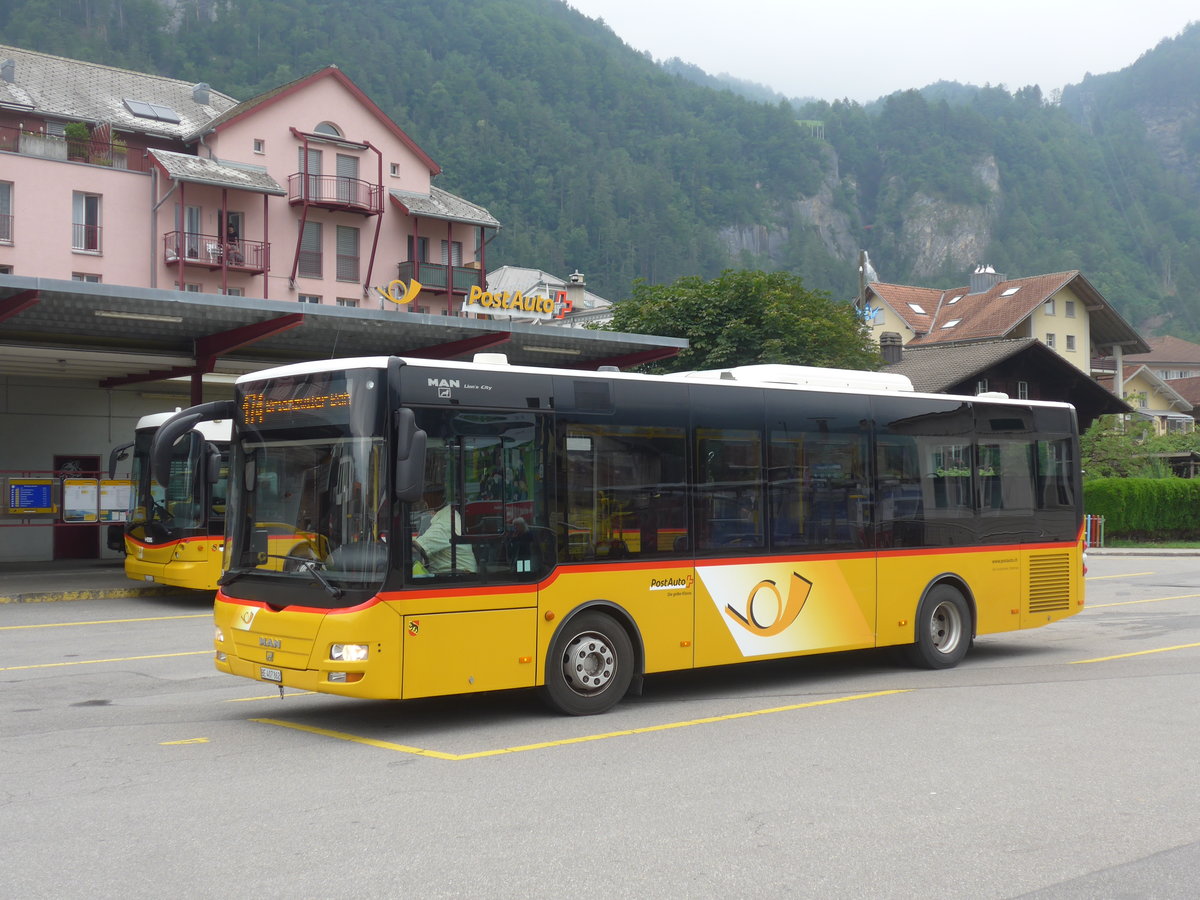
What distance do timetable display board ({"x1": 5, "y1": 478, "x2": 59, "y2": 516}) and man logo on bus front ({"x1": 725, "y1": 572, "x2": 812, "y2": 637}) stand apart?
20929mm

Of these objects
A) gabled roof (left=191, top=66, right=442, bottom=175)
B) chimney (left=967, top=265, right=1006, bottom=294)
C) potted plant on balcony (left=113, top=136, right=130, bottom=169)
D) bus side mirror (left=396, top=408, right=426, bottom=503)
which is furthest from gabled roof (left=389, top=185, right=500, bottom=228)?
bus side mirror (left=396, top=408, right=426, bottom=503)

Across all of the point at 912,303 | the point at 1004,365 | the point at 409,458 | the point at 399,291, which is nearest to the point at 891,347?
the point at 1004,365

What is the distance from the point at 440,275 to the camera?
174 feet

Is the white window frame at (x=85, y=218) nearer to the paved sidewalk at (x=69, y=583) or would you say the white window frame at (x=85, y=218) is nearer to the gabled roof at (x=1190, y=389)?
the paved sidewalk at (x=69, y=583)

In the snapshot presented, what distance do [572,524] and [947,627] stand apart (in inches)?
203

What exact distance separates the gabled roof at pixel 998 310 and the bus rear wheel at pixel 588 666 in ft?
201

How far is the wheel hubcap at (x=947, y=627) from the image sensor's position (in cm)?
1278

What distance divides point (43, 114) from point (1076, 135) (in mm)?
169007

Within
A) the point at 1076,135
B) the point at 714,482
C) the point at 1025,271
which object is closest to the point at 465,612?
the point at 714,482

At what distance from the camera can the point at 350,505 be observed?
8758mm

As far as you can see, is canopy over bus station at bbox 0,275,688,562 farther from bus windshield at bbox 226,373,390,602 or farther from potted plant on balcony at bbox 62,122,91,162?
potted plant on balcony at bbox 62,122,91,162

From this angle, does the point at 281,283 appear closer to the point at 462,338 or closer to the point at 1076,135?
the point at 462,338

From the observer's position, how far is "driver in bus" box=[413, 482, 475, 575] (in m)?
8.88

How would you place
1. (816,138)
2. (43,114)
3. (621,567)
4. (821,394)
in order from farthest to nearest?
1. (816,138)
2. (43,114)
3. (821,394)
4. (621,567)
